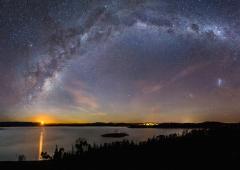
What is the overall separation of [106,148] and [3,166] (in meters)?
8.35

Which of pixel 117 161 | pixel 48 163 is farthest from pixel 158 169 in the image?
pixel 48 163

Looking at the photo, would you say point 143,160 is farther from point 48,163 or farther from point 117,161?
point 48,163

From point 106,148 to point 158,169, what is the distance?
826 cm

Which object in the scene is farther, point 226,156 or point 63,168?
point 226,156

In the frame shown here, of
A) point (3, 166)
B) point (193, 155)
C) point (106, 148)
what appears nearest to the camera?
point (3, 166)

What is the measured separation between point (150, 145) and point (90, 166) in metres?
9.27

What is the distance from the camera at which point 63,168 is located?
56.9ft

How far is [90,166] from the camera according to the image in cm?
1766

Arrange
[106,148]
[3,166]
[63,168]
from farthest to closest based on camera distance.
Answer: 1. [106,148]
2. [3,166]
3. [63,168]

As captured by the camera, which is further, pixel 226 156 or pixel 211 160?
pixel 226 156

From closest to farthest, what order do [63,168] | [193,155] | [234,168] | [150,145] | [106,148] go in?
[234,168] < [63,168] < [193,155] < [106,148] < [150,145]

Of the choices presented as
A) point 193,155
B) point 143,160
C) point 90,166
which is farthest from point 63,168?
point 193,155

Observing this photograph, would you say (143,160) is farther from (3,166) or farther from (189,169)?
(3,166)

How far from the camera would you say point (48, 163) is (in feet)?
61.8
